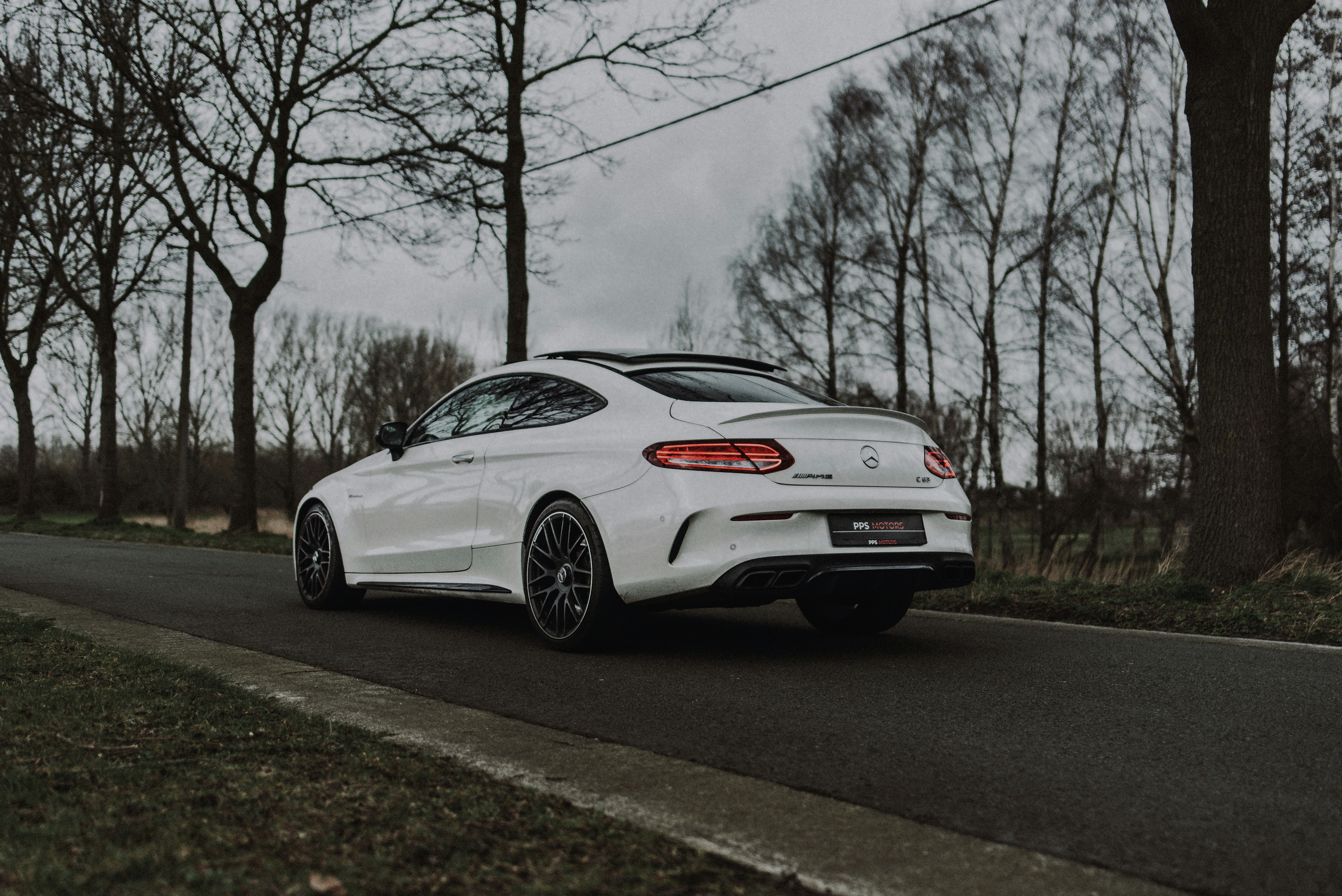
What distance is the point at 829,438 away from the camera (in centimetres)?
525

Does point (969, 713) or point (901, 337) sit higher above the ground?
point (901, 337)

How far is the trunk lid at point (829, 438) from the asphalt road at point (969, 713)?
909 mm

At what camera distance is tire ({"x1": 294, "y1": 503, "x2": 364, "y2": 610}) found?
7621 millimetres

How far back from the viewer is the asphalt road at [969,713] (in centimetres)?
276

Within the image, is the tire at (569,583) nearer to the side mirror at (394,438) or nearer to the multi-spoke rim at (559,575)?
the multi-spoke rim at (559,575)

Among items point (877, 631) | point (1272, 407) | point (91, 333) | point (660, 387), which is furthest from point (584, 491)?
point (91, 333)

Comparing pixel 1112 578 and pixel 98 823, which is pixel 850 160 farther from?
pixel 98 823

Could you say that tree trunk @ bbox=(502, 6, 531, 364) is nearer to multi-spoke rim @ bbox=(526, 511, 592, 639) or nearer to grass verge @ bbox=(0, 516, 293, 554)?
grass verge @ bbox=(0, 516, 293, 554)

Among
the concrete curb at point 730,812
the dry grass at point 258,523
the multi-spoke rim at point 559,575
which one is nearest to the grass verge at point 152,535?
the dry grass at point 258,523

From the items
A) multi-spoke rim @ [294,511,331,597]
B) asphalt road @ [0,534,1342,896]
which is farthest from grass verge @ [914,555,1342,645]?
multi-spoke rim @ [294,511,331,597]

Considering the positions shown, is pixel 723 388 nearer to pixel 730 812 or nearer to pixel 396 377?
pixel 730 812

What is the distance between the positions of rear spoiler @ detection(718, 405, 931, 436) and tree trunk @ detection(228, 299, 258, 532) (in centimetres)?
1743

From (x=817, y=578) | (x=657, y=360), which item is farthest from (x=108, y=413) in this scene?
(x=817, y=578)

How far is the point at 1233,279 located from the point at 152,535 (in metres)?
18.9
